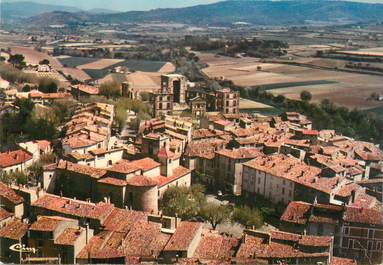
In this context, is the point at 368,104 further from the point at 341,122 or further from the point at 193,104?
the point at 193,104

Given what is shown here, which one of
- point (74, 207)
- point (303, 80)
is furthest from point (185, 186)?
point (303, 80)

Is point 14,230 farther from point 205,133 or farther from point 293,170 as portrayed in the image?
point 205,133

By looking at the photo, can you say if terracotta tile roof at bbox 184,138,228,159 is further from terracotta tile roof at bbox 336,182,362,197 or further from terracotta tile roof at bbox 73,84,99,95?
terracotta tile roof at bbox 73,84,99,95

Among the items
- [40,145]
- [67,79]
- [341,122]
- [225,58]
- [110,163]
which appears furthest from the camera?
[225,58]

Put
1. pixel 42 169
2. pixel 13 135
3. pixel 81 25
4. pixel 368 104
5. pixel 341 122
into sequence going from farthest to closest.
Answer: pixel 81 25 < pixel 368 104 < pixel 341 122 < pixel 13 135 < pixel 42 169

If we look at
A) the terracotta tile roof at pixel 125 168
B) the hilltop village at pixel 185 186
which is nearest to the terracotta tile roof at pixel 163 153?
Result: the hilltop village at pixel 185 186

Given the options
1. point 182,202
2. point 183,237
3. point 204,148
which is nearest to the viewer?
point 183,237

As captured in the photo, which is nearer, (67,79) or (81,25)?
(67,79)

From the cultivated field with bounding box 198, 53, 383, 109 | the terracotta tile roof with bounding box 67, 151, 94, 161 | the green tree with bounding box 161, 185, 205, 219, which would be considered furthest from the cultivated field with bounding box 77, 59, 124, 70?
the green tree with bounding box 161, 185, 205, 219

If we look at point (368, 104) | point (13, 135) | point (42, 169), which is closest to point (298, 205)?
point (42, 169)
